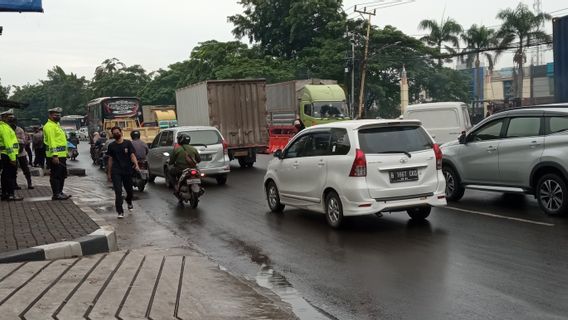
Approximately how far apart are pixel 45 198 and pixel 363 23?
40502 mm

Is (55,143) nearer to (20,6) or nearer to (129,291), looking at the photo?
(20,6)

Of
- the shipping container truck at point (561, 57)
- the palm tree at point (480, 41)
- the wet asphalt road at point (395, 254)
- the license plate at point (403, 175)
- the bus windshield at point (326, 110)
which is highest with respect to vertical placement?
the palm tree at point (480, 41)

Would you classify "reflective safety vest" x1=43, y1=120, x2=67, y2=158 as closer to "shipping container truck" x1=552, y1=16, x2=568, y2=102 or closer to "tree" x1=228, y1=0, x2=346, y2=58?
"shipping container truck" x1=552, y1=16, x2=568, y2=102

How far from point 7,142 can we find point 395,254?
863cm

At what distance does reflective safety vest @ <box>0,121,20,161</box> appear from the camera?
1213cm

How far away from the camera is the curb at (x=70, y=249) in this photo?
6762 mm

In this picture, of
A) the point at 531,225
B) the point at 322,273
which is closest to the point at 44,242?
the point at 322,273

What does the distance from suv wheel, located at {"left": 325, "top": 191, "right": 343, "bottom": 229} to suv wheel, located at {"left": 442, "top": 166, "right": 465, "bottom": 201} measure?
135 inches

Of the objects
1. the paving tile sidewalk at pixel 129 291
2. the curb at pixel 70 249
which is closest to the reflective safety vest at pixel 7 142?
the curb at pixel 70 249

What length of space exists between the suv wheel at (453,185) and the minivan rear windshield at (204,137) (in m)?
7.44

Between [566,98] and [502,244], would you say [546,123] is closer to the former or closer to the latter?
[502,244]

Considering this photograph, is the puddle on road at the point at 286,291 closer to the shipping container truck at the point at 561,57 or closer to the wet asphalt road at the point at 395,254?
the wet asphalt road at the point at 395,254

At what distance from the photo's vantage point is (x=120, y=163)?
11289 mm

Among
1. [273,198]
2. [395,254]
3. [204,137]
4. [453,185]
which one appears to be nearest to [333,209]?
[395,254]
